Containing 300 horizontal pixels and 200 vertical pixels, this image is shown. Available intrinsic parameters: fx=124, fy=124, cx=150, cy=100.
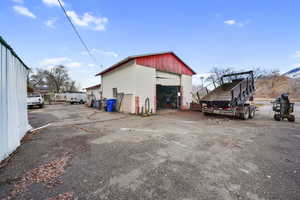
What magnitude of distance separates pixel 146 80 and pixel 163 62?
9.05ft

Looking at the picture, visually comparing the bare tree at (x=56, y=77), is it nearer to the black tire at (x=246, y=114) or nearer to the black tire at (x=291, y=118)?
the black tire at (x=246, y=114)

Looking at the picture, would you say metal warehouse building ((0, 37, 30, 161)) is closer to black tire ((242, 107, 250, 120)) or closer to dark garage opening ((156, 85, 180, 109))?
black tire ((242, 107, 250, 120))

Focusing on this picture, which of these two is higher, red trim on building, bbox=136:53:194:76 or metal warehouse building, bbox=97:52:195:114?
red trim on building, bbox=136:53:194:76

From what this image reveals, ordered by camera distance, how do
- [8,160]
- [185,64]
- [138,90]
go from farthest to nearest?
[185,64] < [138,90] < [8,160]

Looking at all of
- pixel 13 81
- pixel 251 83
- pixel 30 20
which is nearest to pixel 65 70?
pixel 30 20

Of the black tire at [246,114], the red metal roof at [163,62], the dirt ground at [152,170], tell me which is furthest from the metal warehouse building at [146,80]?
the dirt ground at [152,170]

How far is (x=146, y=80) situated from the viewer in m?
10.7

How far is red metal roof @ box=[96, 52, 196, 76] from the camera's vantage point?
33.6 feet

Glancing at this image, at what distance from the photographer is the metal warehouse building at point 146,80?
33.3 ft

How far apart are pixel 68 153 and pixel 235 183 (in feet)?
12.4

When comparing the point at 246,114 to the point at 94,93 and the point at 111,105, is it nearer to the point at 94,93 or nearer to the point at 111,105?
the point at 111,105

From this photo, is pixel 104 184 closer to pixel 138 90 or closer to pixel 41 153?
pixel 41 153

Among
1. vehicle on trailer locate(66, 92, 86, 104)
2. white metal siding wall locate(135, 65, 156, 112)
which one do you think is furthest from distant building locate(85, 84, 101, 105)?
white metal siding wall locate(135, 65, 156, 112)

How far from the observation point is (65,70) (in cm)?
4041
